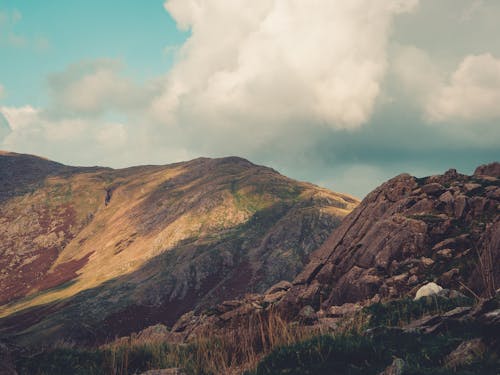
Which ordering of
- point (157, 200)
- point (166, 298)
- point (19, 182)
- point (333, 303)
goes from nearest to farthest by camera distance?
1. point (333, 303)
2. point (166, 298)
3. point (157, 200)
4. point (19, 182)

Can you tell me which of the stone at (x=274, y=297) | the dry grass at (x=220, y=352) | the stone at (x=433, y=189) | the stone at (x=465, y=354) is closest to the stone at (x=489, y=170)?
the stone at (x=433, y=189)

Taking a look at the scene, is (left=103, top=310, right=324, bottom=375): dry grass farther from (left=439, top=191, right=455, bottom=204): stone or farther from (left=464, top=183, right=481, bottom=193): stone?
(left=464, top=183, right=481, bottom=193): stone

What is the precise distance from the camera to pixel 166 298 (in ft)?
217

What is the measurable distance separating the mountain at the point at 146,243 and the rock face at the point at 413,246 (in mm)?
21714

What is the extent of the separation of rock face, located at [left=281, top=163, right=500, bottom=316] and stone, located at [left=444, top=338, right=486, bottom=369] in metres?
13.6

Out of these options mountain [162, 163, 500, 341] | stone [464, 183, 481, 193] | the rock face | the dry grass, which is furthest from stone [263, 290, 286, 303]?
stone [464, 183, 481, 193]

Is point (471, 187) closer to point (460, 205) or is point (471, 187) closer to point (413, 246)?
point (460, 205)

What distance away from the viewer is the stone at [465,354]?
7.13 metres

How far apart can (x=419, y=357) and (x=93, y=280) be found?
84.8m

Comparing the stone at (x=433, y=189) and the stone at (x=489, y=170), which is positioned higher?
the stone at (x=489, y=170)

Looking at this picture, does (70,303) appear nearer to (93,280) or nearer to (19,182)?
(93,280)

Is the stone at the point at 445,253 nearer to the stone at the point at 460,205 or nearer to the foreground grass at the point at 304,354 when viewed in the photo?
the stone at the point at 460,205

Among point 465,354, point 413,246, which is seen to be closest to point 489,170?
point 413,246

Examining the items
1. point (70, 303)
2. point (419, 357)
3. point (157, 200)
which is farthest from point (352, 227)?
point (157, 200)
